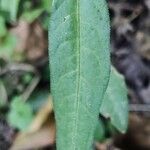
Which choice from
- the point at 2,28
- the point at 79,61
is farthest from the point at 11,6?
the point at 79,61

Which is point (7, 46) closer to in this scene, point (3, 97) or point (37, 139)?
point (3, 97)

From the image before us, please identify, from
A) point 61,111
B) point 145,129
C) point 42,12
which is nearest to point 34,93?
point 42,12

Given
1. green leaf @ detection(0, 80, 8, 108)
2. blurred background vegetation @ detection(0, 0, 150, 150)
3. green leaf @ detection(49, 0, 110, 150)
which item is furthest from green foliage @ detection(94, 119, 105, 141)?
green leaf @ detection(49, 0, 110, 150)

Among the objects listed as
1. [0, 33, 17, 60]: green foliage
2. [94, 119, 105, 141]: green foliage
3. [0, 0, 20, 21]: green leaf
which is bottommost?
[94, 119, 105, 141]: green foliage

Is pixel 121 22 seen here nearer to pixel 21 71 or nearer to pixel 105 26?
pixel 21 71

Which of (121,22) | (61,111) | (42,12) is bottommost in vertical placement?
(121,22)

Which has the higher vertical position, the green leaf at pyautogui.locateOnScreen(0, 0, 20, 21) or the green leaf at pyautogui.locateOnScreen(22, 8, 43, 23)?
the green leaf at pyautogui.locateOnScreen(0, 0, 20, 21)

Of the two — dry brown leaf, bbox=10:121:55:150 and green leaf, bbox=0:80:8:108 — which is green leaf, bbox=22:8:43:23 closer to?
green leaf, bbox=0:80:8:108
